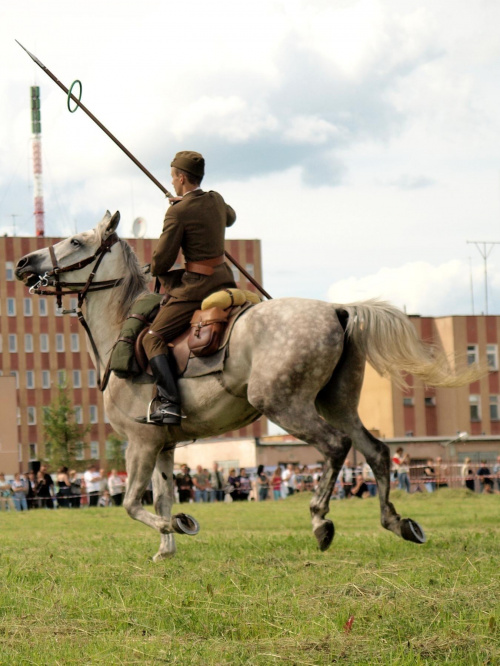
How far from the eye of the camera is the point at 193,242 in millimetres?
10328

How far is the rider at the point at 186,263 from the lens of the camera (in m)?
10.1

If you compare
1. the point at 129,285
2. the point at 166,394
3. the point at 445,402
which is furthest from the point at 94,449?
the point at 166,394

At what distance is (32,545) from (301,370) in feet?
17.5

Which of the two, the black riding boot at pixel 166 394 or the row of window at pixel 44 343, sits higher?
the row of window at pixel 44 343

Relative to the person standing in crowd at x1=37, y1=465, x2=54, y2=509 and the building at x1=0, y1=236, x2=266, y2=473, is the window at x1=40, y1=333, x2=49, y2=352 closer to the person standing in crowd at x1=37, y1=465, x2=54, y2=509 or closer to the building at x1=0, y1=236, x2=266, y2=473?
the building at x1=0, y1=236, x2=266, y2=473

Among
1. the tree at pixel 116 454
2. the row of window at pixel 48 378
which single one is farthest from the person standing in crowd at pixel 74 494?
the row of window at pixel 48 378

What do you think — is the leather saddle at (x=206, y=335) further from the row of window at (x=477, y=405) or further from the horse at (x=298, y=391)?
the row of window at (x=477, y=405)

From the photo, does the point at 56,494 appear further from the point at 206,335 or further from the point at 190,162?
the point at 206,335

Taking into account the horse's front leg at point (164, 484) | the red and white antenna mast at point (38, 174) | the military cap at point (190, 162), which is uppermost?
the red and white antenna mast at point (38, 174)

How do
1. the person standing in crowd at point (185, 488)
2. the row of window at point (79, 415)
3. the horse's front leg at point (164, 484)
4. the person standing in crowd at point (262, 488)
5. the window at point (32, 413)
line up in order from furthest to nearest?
the window at point (32, 413) → the row of window at point (79, 415) → the person standing in crowd at point (262, 488) → the person standing in crowd at point (185, 488) → the horse's front leg at point (164, 484)

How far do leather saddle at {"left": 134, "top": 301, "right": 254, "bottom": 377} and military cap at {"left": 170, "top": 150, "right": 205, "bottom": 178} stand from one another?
4.60ft

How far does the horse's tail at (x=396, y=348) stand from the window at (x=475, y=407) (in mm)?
81471

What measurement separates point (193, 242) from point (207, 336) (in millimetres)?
1051

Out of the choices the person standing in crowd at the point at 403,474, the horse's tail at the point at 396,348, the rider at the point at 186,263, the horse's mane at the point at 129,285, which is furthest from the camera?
the person standing in crowd at the point at 403,474
